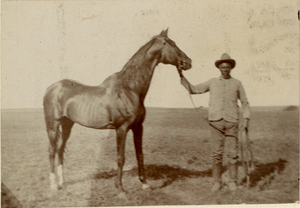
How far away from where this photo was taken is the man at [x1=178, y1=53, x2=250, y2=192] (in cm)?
399

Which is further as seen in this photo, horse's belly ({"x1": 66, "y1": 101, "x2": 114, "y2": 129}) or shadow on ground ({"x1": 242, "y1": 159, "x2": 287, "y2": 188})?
shadow on ground ({"x1": 242, "y1": 159, "x2": 287, "y2": 188})

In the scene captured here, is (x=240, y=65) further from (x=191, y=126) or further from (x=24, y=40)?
(x=24, y=40)

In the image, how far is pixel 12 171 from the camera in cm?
438

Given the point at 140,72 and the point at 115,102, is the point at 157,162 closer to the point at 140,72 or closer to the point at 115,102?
the point at 115,102

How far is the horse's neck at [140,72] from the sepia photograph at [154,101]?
22 mm

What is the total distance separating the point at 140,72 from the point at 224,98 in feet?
4.44

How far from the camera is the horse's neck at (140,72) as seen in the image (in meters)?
3.90

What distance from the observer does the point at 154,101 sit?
4.55 meters

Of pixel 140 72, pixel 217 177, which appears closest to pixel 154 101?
pixel 140 72

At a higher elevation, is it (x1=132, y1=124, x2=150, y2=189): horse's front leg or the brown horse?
the brown horse

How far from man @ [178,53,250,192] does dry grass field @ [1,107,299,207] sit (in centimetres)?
33

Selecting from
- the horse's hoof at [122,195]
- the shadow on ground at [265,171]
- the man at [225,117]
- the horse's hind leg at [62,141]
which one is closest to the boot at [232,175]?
the man at [225,117]

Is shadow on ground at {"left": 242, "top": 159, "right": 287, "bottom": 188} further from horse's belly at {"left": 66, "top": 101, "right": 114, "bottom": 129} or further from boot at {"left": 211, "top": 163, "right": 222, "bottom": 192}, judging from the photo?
horse's belly at {"left": 66, "top": 101, "right": 114, "bottom": 129}

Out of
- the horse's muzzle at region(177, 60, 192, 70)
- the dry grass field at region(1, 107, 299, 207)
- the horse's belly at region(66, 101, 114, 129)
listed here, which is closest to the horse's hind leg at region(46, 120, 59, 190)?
the dry grass field at region(1, 107, 299, 207)
